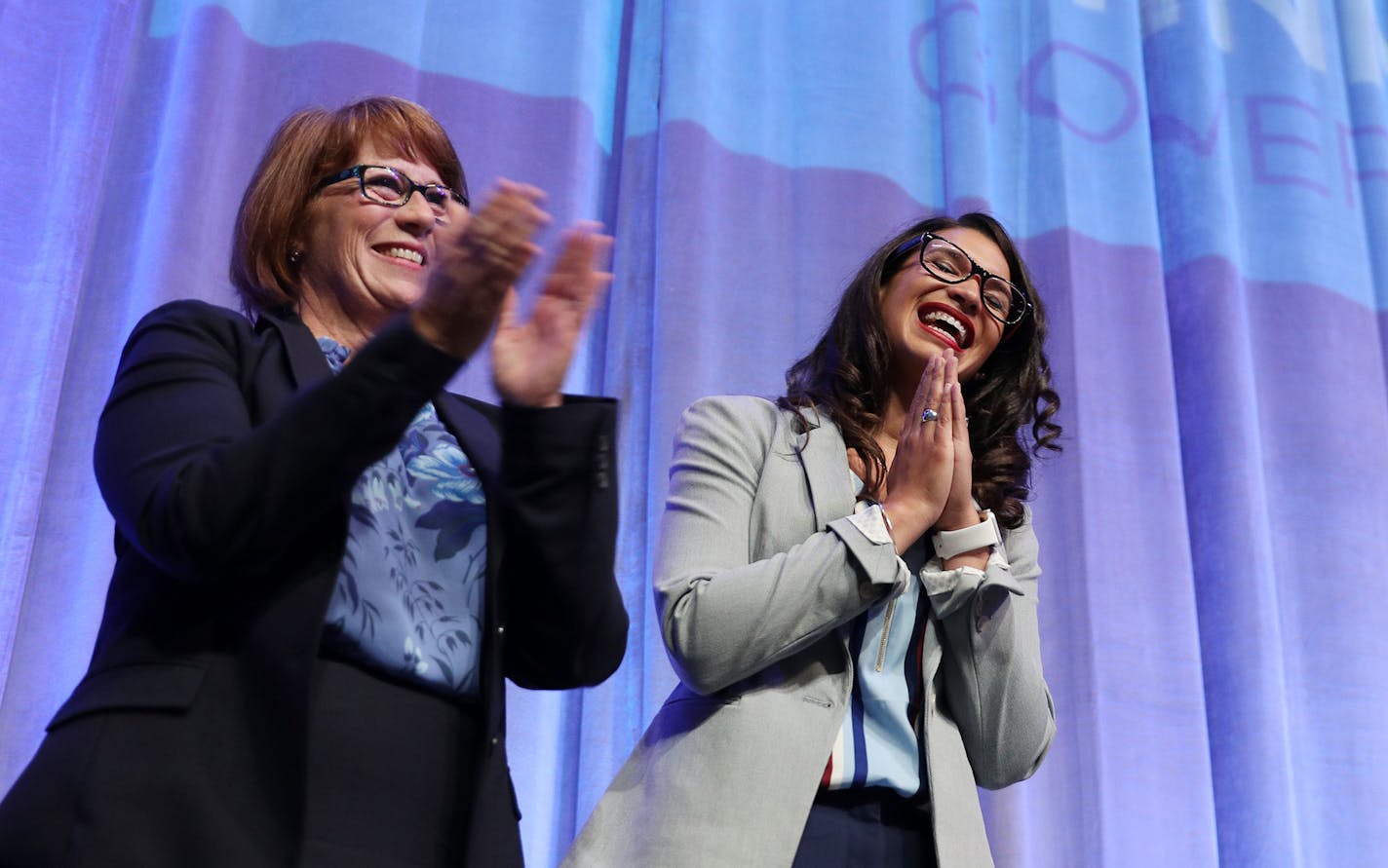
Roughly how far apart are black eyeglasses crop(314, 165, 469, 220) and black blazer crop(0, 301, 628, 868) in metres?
0.30

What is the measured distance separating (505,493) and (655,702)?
43.7 inches

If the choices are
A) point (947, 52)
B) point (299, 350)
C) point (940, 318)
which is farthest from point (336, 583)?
point (947, 52)

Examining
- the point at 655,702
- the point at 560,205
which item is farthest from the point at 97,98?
the point at 655,702

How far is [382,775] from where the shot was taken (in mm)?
982

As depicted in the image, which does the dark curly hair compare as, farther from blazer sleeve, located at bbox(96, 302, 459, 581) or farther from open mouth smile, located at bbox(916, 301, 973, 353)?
blazer sleeve, located at bbox(96, 302, 459, 581)

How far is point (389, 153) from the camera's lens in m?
1.38

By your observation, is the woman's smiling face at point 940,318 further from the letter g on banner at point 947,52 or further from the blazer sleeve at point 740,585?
the letter g on banner at point 947,52

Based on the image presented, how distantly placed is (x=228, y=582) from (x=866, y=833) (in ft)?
2.34

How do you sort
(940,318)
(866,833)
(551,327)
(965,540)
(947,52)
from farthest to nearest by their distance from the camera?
(947,52), (940,318), (965,540), (866,833), (551,327)

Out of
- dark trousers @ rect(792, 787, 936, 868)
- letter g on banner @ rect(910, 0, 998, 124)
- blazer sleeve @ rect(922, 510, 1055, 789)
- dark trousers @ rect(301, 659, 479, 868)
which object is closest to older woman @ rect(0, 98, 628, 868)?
dark trousers @ rect(301, 659, 479, 868)

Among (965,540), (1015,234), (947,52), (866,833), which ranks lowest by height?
(866,833)

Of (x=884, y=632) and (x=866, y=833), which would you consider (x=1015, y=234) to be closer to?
(x=884, y=632)

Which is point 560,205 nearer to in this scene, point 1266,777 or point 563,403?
point 563,403

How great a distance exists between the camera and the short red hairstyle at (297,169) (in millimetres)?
1308
